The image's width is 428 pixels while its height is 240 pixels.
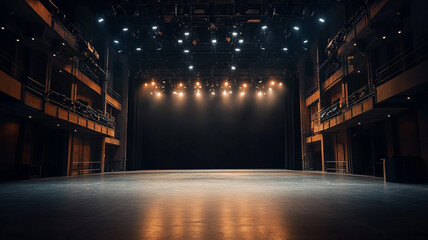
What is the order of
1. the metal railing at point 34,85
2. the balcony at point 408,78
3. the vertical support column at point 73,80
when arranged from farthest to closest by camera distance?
the vertical support column at point 73,80 → the metal railing at point 34,85 → the balcony at point 408,78

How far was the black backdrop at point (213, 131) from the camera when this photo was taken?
27.6 meters

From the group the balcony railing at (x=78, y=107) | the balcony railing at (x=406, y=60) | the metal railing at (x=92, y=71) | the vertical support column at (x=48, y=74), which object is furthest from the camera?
the metal railing at (x=92, y=71)

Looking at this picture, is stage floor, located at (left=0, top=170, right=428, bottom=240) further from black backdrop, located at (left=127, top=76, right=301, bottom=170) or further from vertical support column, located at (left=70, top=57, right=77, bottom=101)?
black backdrop, located at (left=127, top=76, right=301, bottom=170)

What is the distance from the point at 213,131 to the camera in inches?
1094

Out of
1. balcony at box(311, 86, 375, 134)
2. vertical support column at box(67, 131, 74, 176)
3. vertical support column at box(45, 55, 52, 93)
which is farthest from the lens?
vertical support column at box(67, 131, 74, 176)

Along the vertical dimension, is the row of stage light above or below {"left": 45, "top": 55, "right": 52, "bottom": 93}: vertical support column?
above

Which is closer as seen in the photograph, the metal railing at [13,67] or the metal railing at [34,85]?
the metal railing at [13,67]

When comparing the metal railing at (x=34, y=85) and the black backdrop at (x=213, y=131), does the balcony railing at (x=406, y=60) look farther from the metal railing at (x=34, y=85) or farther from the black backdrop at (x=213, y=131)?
the metal railing at (x=34, y=85)

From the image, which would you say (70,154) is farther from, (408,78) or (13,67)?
(408,78)

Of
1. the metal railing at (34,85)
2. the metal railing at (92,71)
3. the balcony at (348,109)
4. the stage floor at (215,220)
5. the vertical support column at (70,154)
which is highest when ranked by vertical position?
the metal railing at (92,71)

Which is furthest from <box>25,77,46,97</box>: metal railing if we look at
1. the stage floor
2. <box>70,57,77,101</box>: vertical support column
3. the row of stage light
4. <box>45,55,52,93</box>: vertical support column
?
the row of stage light

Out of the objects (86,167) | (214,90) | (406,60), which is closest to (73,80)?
(86,167)

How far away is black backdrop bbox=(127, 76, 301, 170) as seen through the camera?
2759 cm

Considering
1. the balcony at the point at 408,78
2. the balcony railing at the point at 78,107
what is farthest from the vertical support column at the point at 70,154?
the balcony at the point at 408,78
